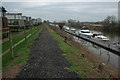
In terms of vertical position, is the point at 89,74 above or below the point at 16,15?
below

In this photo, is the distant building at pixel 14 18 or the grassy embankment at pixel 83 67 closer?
the grassy embankment at pixel 83 67

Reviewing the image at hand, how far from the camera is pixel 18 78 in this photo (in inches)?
288

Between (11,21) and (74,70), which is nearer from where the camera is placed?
(74,70)

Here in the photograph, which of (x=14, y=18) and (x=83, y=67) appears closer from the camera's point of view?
(x=83, y=67)

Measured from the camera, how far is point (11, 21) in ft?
164

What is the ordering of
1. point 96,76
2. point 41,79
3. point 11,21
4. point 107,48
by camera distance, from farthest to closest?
point 11,21, point 107,48, point 96,76, point 41,79

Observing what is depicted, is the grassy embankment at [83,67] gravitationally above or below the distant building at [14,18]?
below

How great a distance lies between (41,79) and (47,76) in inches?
19.1

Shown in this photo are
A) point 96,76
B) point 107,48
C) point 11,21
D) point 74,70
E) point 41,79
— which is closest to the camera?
point 41,79

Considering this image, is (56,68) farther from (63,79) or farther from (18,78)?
(18,78)

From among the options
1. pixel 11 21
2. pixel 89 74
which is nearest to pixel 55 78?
pixel 89 74

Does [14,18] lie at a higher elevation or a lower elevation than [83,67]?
higher

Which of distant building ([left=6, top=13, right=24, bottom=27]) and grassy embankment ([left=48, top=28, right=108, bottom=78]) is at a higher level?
distant building ([left=6, top=13, right=24, bottom=27])

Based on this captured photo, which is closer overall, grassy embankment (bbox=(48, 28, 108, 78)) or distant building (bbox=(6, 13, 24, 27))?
grassy embankment (bbox=(48, 28, 108, 78))
